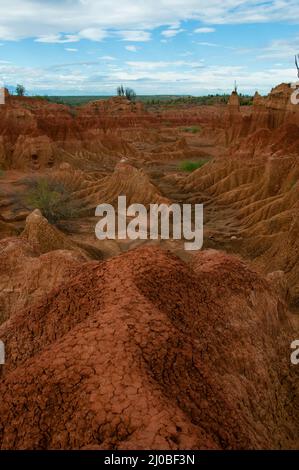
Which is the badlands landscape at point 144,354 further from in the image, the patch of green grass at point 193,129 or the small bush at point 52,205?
the patch of green grass at point 193,129

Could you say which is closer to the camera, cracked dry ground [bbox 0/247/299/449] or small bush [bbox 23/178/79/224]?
cracked dry ground [bbox 0/247/299/449]

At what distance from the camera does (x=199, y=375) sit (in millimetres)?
4066

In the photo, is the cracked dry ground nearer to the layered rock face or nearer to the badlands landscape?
the badlands landscape

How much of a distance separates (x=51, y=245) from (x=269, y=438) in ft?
32.8

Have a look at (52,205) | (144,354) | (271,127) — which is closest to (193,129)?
(271,127)

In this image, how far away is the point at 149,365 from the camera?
3805 mm

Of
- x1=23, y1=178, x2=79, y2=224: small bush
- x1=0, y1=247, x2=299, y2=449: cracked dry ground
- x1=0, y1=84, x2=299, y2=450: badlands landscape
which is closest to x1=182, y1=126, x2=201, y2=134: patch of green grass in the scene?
x1=23, y1=178, x2=79, y2=224: small bush

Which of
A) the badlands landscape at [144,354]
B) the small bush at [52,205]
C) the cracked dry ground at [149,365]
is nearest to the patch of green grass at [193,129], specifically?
the small bush at [52,205]

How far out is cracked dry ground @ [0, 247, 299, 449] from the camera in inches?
131

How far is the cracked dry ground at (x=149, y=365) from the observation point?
3340 millimetres

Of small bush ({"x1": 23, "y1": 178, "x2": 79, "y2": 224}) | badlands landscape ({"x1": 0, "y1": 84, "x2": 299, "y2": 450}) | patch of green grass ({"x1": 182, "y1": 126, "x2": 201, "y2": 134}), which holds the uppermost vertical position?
patch of green grass ({"x1": 182, "y1": 126, "x2": 201, "y2": 134})

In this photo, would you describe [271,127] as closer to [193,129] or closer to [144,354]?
[193,129]

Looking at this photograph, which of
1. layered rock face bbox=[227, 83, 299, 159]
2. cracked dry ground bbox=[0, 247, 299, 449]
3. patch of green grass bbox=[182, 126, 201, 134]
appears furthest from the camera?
patch of green grass bbox=[182, 126, 201, 134]
